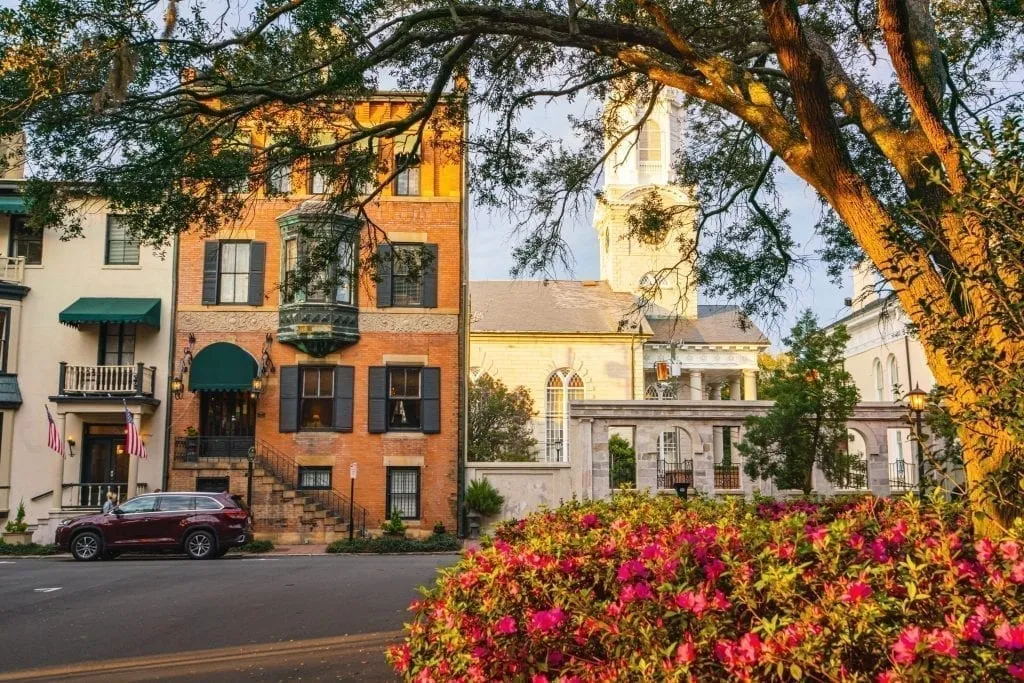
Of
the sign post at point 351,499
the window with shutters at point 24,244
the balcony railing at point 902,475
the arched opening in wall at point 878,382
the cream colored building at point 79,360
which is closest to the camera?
the balcony railing at point 902,475

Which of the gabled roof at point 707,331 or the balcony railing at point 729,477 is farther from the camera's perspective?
the gabled roof at point 707,331

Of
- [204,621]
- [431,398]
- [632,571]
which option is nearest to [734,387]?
[431,398]

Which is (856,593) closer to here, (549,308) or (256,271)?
(256,271)

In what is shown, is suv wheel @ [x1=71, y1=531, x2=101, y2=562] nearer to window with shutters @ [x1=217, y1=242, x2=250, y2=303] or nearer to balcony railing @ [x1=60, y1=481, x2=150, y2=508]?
balcony railing @ [x1=60, y1=481, x2=150, y2=508]

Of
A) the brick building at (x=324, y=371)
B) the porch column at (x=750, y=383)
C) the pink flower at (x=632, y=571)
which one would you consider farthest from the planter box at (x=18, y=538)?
the porch column at (x=750, y=383)

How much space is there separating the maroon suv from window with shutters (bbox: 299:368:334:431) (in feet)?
22.6

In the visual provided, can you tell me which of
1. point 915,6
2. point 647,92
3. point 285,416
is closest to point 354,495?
point 285,416

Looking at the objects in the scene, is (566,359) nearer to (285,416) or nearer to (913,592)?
(285,416)

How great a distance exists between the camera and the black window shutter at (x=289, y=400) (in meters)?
28.4

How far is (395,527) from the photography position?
27.4m

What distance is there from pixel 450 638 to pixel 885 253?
4140mm

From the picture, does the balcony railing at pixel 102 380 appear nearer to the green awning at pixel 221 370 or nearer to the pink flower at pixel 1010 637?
the green awning at pixel 221 370

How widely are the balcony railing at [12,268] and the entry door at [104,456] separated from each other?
16.3 feet

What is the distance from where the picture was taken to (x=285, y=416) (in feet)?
93.2
